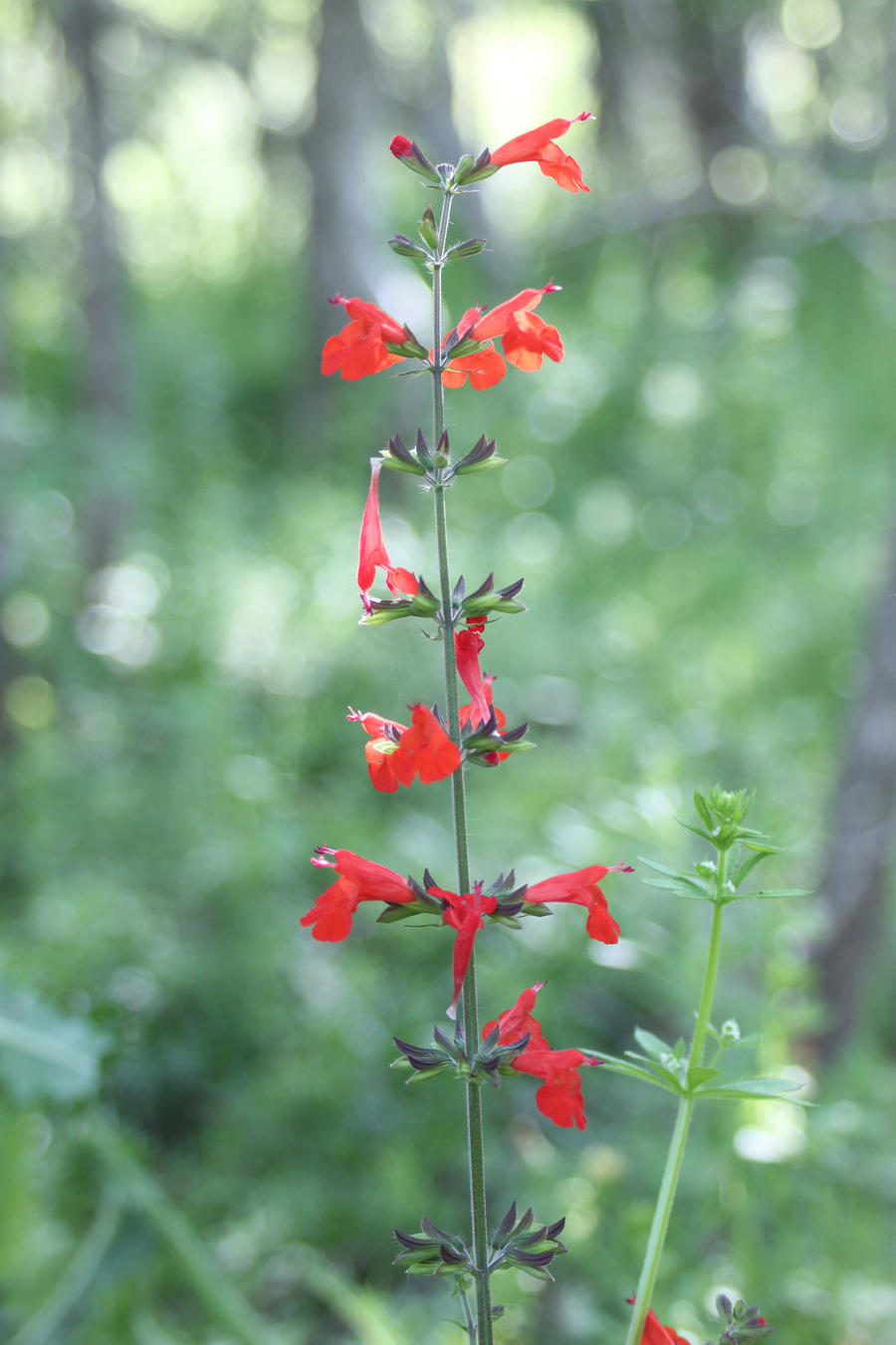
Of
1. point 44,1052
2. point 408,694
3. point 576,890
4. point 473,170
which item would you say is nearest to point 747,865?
point 576,890

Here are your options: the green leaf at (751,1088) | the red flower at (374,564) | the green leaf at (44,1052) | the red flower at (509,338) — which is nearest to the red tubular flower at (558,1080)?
the green leaf at (751,1088)

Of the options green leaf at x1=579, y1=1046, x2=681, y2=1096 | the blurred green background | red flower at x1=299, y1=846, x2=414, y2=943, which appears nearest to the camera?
green leaf at x1=579, y1=1046, x2=681, y2=1096

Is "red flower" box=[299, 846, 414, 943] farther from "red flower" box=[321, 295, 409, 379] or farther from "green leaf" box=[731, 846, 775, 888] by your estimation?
"red flower" box=[321, 295, 409, 379]

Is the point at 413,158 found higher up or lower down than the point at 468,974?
higher up

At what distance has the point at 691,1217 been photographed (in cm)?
205

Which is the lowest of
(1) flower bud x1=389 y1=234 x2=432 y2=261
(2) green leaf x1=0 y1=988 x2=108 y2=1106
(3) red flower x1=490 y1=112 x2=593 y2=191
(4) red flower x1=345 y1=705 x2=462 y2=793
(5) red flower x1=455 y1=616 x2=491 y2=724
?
(2) green leaf x1=0 y1=988 x2=108 y2=1106

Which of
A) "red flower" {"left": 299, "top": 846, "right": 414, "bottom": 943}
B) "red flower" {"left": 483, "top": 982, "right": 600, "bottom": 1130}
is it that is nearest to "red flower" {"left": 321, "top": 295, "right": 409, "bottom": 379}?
"red flower" {"left": 299, "top": 846, "right": 414, "bottom": 943}

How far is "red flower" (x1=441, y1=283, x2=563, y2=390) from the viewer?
0.92 meters

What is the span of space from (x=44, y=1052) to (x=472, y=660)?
1.33 m

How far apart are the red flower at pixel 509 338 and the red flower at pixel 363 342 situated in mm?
59

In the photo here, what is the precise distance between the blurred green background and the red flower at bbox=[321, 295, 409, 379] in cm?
33

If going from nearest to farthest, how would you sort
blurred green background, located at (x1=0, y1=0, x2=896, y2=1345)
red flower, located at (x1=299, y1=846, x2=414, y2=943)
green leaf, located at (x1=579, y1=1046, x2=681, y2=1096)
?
green leaf, located at (x1=579, y1=1046, x2=681, y2=1096) < red flower, located at (x1=299, y1=846, x2=414, y2=943) < blurred green background, located at (x1=0, y1=0, x2=896, y2=1345)

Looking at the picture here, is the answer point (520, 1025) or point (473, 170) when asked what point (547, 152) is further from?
point (520, 1025)

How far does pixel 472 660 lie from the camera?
0.93 m
